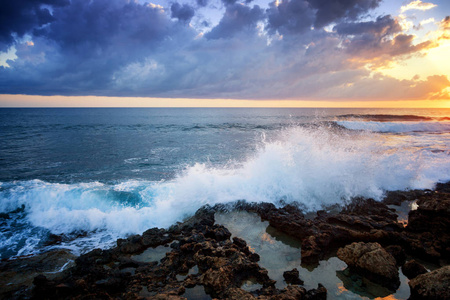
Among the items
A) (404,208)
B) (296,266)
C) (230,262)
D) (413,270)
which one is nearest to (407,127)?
(404,208)

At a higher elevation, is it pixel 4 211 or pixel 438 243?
pixel 438 243

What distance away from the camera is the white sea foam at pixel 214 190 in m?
8.38

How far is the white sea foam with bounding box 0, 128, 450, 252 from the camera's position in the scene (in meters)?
8.38

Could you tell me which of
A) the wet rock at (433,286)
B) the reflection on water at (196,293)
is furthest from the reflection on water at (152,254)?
the wet rock at (433,286)

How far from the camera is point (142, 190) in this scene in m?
11.3

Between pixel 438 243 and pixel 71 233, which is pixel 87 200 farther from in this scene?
pixel 438 243

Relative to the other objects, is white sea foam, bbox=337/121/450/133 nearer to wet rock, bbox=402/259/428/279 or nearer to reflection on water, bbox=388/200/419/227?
reflection on water, bbox=388/200/419/227

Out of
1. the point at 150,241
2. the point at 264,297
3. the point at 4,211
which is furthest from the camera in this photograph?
the point at 4,211

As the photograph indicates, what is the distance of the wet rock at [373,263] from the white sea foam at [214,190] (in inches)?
149

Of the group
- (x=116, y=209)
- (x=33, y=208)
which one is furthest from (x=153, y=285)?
(x=33, y=208)

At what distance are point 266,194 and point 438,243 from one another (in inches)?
214

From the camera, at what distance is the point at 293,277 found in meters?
4.93

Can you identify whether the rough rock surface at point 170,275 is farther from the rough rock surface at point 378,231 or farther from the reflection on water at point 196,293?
the rough rock surface at point 378,231

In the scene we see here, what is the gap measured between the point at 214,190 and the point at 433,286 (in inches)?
289
